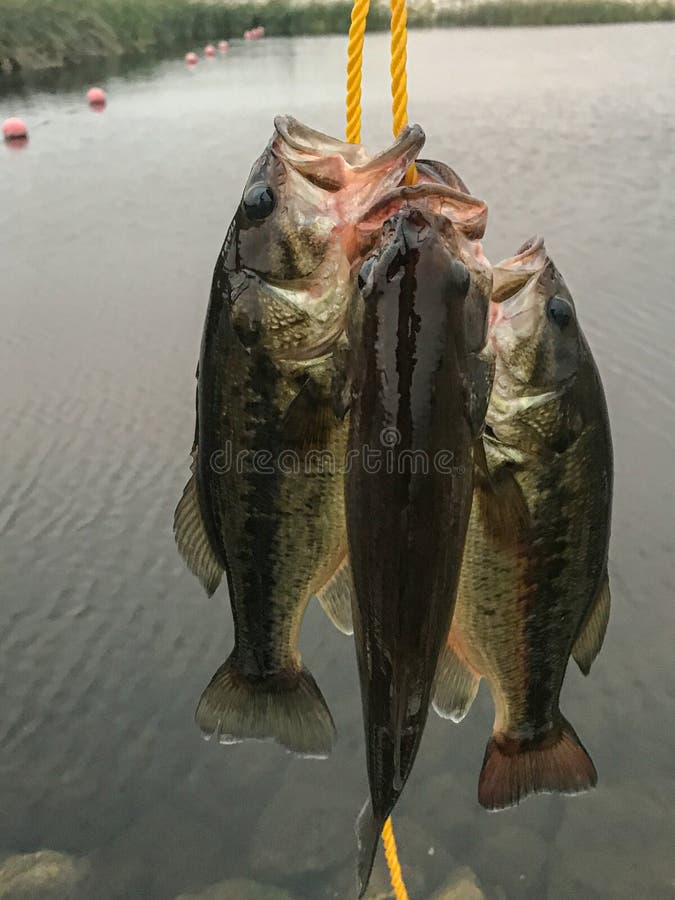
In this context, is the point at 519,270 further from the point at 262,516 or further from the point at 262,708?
the point at 262,708

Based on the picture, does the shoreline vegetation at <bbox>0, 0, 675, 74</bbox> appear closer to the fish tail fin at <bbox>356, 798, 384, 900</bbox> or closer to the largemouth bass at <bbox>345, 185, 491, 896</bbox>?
the largemouth bass at <bbox>345, 185, 491, 896</bbox>

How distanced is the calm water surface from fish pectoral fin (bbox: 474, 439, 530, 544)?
125 inches

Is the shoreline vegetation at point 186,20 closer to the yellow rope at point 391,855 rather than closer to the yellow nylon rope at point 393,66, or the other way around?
the yellow nylon rope at point 393,66

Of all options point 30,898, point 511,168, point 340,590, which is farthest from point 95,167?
point 340,590

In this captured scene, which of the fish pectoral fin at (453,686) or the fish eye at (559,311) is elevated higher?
the fish eye at (559,311)

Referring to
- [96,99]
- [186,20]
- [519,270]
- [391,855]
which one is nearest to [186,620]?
[391,855]

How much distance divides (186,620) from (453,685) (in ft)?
12.4

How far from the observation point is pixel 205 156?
53.5 ft

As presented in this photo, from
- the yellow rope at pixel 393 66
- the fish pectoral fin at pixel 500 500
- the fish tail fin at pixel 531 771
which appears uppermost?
the yellow rope at pixel 393 66

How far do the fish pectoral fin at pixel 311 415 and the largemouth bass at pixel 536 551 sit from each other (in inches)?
14.2

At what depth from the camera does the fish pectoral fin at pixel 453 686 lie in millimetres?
2074

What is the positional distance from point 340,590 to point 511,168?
43.5 feet

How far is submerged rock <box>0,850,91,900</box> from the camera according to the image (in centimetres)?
421

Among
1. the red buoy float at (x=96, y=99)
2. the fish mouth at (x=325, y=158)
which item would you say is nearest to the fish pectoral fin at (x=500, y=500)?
the fish mouth at (x=325, y=158)
